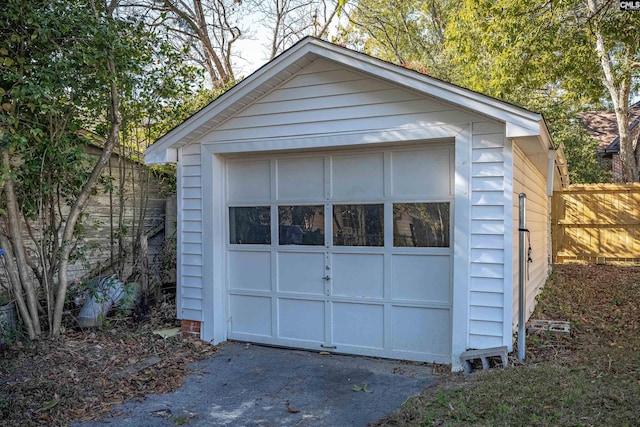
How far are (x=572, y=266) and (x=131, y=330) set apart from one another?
34.3 feet

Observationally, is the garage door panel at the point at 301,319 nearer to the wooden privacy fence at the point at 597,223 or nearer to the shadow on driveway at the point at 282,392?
the shadow on driveway at the point at 282,392

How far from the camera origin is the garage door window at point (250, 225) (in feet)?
20.1

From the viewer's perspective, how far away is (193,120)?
596 cm

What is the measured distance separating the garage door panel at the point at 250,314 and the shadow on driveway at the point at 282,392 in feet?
1.43

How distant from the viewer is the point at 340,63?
17.3 feet

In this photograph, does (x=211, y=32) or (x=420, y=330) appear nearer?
(x=420, y=330)

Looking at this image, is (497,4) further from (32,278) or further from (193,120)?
(32,278)

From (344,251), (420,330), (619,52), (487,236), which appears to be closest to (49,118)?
(344,251)

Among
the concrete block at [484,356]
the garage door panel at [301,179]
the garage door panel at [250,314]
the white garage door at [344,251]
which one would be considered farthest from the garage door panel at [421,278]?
the garage door panel at [250,314]

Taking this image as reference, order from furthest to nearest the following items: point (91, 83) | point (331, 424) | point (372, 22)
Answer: point (372, 22)
point (91, 83)
point (331, 424)

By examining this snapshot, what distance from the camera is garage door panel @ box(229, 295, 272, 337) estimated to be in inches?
241

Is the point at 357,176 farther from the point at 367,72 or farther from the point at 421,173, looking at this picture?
the point at 367,72

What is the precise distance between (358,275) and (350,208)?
0.78m

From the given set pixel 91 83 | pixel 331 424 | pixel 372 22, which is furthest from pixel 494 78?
pixel 331 424
